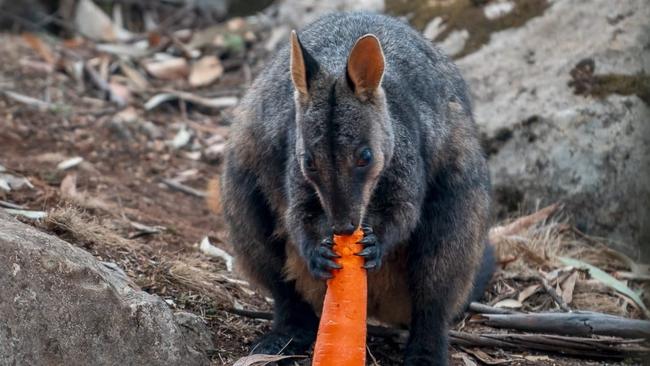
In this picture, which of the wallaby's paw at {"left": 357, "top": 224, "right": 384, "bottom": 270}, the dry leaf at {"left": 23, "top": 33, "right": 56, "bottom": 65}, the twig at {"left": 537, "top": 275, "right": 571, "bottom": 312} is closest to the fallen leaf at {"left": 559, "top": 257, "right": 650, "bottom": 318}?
the twig at {"left": 537, "top": 275, "right": 571, "bottom": 312}

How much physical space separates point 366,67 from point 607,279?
3052 millimetres

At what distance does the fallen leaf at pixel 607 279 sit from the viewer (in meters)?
6.53

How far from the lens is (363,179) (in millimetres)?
4344

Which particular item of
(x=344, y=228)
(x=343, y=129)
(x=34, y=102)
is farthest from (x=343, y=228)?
(x=34, y=102)

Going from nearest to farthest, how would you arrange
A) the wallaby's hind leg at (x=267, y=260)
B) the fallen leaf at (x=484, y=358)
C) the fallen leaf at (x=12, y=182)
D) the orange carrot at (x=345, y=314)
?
the orange carrot at (x=345, y=314) < the wallaby's hind leg at (x=267, y=260) < the fallen leaf at (x=484, y=358) < the fallen leaf at (x=12, y=182)

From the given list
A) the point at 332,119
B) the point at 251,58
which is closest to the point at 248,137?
the point at 332,119

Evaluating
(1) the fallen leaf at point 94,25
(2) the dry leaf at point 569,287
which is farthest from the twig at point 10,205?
(1) the fallen leaf at point 94,25

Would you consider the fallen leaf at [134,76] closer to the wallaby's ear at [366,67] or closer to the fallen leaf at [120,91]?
the fallen leaf at [120,91]

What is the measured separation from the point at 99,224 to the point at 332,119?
234 cm

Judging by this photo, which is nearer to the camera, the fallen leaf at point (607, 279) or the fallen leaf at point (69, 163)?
the fallen leaf at point (607, 279)

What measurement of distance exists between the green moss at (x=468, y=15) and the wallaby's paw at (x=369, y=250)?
4.20 meters

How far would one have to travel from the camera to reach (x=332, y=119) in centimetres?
434

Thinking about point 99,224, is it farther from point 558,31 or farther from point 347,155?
point 558,31

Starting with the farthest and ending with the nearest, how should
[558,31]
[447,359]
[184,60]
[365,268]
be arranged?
[184,60] → [558,31] → [447,359] → [365,268]
